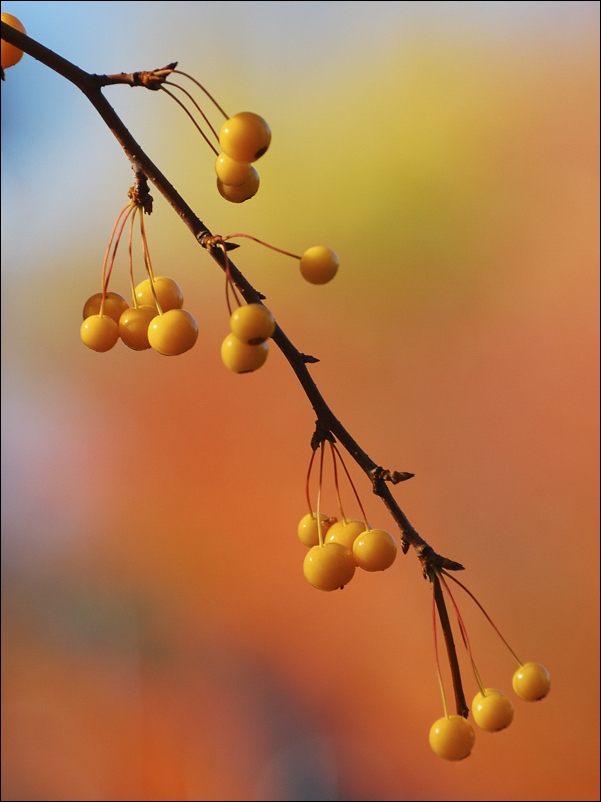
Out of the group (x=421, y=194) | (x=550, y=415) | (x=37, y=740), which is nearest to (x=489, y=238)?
(x=421, y=194)

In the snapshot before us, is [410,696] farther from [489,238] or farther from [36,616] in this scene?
[489,238]

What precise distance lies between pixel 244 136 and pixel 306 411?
4.44 feet

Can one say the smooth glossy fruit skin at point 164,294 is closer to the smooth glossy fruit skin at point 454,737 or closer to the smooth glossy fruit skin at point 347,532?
the smooth glossy fruit skin at point 347,532

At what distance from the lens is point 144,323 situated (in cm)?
42

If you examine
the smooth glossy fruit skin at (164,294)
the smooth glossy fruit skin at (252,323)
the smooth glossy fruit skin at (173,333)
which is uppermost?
the smooth glossy fruit skin at (164,294)

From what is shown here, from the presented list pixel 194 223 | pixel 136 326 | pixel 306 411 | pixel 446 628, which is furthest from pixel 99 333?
pixel 306 411

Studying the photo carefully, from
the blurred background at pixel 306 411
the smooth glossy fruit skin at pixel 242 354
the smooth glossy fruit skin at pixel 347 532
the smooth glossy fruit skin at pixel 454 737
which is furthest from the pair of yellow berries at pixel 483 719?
the blurred background at pixel 306 411

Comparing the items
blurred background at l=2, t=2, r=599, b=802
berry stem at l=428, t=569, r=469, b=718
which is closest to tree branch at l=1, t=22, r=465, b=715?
berry stem at l=428, t=569, r=469, b=718

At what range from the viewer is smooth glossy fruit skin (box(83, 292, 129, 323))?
44 cm

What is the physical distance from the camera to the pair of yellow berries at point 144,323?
38 cm

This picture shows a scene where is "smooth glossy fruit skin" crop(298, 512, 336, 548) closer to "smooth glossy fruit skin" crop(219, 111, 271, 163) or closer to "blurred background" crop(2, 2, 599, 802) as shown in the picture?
"smooth glossy fruit skin" crop(219, 111, 271, 163)

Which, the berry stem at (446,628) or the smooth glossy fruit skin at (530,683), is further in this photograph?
the smooth glossy fruit skin at (530,683)

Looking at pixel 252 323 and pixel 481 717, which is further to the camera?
pixel 481 717

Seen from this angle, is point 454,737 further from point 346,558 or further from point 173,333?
point 173,333
